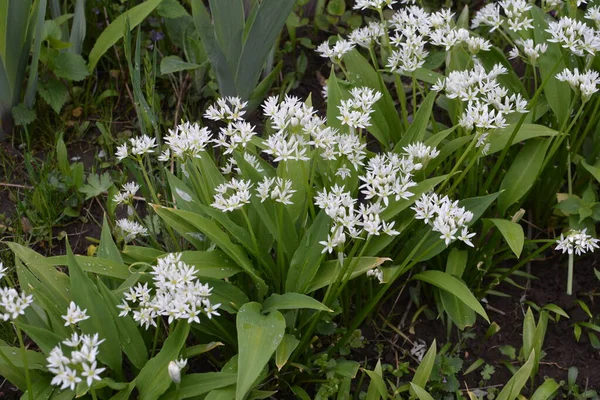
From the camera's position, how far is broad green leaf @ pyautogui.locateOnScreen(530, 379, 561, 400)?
106 inches

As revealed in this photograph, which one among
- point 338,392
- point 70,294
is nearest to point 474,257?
point 338,392

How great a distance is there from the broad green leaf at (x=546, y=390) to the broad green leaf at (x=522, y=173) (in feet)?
2.34

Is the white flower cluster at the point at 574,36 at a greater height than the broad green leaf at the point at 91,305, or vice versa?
the white flower cluster at the point at 574,36

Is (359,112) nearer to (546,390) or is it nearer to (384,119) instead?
(384,119)

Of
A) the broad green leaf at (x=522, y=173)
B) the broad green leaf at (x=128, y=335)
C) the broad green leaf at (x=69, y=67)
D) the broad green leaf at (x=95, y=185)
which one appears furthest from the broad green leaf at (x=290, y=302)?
the broad green leaf at (x=69, y=67)

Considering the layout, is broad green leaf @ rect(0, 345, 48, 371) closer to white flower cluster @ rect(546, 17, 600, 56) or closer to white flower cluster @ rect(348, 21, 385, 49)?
white flower cluster @ rect(348, 21, 385, 49)

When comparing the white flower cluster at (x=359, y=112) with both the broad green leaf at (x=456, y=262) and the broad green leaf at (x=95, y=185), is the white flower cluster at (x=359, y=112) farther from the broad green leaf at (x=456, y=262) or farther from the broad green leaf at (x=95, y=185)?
the broad green leaf at (x=95, y=185)

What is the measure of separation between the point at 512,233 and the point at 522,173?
402 millimetres

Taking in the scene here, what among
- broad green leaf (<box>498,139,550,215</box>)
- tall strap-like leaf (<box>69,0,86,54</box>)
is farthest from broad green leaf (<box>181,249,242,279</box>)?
tall strap-like leaf (<box>69,0,86,54</box>)

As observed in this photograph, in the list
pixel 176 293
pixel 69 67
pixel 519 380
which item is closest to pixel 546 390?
pixel 519 380

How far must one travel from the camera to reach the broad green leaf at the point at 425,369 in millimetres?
2682

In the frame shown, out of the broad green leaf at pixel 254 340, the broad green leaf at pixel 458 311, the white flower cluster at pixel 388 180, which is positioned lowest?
the broad green leaf at pixel 458 311

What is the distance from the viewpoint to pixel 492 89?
9.00ft

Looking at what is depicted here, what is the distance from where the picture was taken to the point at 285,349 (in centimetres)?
241
